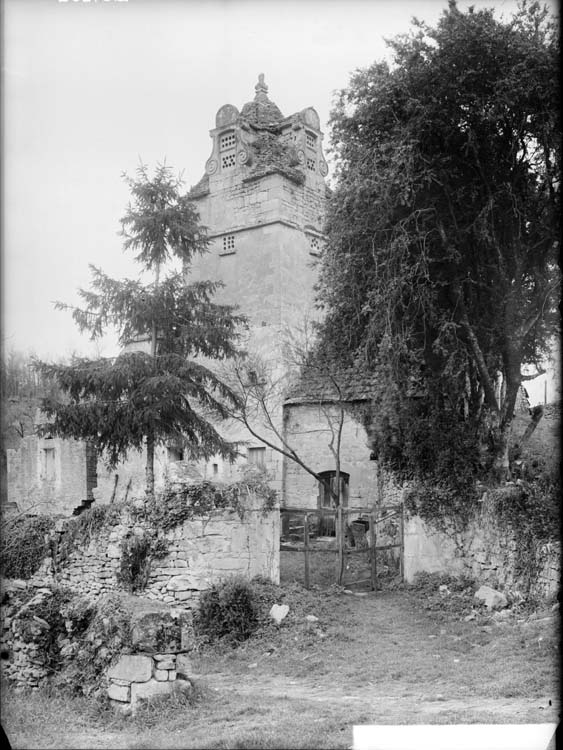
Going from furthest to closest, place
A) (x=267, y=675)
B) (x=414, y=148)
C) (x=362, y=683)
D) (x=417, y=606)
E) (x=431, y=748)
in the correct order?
(x=417, y=606) < (x=414, y=148) < (x=267, y=675) < (x=362, y=683) < (x=431, y=748)

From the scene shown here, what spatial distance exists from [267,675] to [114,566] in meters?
3.56

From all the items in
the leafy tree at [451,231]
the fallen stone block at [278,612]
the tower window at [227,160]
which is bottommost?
the fallen stone block at [278,612]

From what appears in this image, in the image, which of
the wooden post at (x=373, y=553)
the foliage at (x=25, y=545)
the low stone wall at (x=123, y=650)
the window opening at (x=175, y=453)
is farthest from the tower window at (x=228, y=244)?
the low stone wall at (x=123, y=650)

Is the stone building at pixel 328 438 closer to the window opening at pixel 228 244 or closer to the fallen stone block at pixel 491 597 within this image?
the window opening at pixel 228 244

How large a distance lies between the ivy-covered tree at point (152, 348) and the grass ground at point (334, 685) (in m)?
3.75

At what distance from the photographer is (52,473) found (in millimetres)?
19906

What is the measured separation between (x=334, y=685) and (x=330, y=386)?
1029 cm

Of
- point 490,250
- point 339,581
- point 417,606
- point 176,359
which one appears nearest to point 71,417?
point 176,359

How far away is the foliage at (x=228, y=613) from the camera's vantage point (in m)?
10.7

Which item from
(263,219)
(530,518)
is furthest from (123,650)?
(263,219)

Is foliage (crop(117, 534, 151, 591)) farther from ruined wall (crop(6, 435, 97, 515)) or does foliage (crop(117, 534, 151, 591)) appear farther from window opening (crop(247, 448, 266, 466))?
ruined wall (crop(6, 435, 97, 515))

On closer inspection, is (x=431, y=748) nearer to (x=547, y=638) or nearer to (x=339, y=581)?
(x=547, y=638)

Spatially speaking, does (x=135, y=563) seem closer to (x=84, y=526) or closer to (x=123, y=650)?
(x=84, y=526)

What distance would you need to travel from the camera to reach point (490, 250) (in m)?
12.0
